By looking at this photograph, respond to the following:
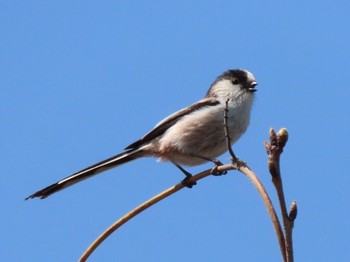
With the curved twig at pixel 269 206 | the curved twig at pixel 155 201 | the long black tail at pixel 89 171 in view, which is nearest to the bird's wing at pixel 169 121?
the long black tail at pixel 89 171

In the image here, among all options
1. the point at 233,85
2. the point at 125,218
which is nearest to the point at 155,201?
the point at 125,218

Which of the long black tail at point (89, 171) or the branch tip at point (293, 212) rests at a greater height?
the long black tail at point (89, 171)

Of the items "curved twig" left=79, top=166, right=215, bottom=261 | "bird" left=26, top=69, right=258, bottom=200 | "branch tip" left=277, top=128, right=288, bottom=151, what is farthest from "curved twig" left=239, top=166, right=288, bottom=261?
"bird" left=26, top=69, right=258, bottom=200

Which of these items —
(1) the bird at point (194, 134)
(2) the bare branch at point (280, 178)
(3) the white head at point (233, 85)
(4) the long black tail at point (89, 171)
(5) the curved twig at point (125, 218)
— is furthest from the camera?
(3) the white head at point (233, 85)

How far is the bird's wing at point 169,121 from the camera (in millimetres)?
5348

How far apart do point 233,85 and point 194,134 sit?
84 centimetres

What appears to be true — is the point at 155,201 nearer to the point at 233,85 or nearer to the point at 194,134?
the point at 194,134

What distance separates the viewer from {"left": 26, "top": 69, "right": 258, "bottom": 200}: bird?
504 cm

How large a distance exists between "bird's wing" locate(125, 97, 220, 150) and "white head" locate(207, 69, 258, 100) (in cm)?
18

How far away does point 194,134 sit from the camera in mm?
5094

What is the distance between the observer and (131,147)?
5.29 metres

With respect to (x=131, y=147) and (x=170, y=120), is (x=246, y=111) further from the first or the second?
(x=131, y=147)

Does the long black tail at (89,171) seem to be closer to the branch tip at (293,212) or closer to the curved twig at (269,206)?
the curved twig at (269,206)

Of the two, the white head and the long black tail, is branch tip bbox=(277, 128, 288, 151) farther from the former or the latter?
the white head
